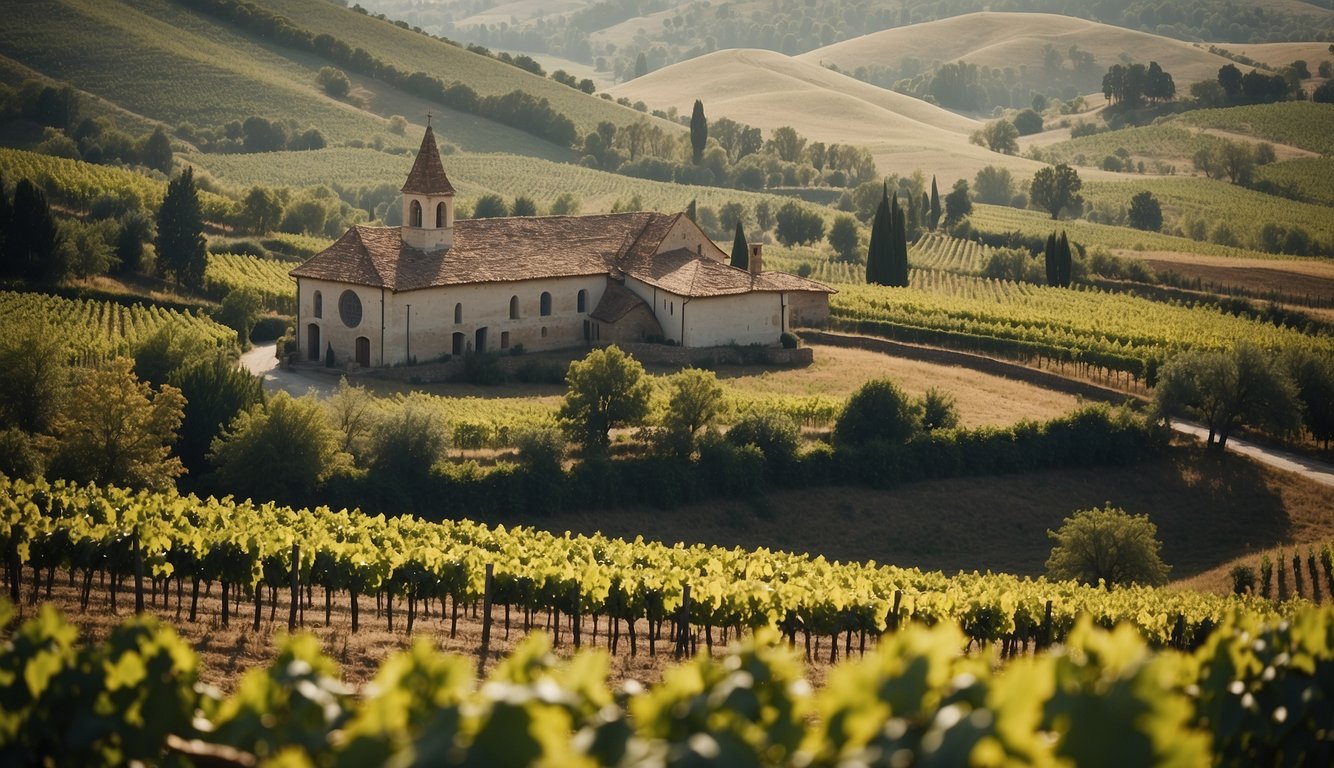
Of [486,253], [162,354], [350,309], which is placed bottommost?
[162,354]

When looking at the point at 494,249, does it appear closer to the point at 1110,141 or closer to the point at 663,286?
the point at 663,286

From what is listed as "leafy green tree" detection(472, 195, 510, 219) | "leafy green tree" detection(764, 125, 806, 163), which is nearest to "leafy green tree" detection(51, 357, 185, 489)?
"leafy green tree" detection(472, 195, 510, 219)

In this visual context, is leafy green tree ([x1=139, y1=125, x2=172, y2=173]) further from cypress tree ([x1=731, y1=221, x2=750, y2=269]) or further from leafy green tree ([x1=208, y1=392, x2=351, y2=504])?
leafy green tree ([x1=208, y1=392, x2=351, y2=504])

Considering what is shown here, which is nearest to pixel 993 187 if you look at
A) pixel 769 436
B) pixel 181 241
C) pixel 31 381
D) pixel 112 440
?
pixel 181 241

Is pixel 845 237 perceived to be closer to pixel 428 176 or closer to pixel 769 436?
pixel 428 176

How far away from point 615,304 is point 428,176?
30.0ft

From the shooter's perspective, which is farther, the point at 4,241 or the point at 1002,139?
the point at 1002,139

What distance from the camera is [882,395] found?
Answer: 52.6m

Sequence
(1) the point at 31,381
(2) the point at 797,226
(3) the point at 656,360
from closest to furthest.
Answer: (1) the point at 31,381, (3) the point at 656,360, (2) the point at 797,226

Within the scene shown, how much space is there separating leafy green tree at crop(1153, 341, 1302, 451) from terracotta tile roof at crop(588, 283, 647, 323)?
2082 centimetres

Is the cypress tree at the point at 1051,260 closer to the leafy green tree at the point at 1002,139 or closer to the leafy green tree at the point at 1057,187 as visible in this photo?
the leafy green tree at the point at 1057,187

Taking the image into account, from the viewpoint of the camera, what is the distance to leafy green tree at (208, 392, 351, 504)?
141 ft

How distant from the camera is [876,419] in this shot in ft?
172

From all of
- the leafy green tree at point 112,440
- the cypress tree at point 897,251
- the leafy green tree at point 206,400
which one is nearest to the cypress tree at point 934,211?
the cypress tree at point 897,251
